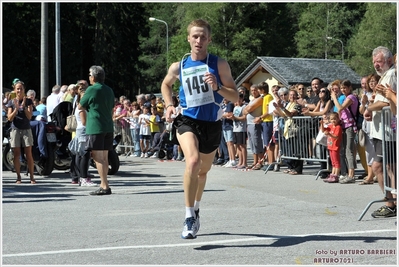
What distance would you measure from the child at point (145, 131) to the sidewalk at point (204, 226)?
950 centimetres

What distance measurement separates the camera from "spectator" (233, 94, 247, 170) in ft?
60.6

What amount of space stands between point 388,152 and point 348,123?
5.30 metres

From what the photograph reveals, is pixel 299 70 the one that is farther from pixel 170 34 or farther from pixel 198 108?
pixel 170 34

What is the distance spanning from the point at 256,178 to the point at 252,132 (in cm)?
225

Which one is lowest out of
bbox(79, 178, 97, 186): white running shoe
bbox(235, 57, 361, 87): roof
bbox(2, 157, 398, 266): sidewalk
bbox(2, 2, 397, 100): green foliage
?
bbox(2, 157, 398, 266): sidewalk

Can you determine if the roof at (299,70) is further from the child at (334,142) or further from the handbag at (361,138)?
the handbag at (361,138)

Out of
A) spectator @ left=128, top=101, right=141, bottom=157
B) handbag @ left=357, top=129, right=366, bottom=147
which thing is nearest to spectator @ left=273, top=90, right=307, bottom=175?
handbag @ left=357, top=129, right=366, bottom=147

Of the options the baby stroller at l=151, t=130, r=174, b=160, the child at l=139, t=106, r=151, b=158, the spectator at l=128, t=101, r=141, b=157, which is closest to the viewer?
the baby stroller at l=151, t=130, r=174, b=160

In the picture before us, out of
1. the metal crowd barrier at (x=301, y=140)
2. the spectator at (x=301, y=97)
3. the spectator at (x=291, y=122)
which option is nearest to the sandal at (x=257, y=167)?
the metal crowd barrier at (x=301, y=140)

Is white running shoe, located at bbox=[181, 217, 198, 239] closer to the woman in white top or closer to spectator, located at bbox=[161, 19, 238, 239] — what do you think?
spectator, located at bbox=[161, 19, 238, 239]

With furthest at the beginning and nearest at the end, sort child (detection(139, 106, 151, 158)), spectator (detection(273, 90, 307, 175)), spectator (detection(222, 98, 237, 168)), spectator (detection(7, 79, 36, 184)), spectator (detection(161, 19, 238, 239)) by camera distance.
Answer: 1. child (detection(139, 106, 151, 158))
2. spectator (detection(222, 98, 237, 168))
3. spectator (detection(273, 90, 307, 175))
4. spectator (detection(7, 79, 36, 184))
5. spectator (detection(161, 19, 238, 239))

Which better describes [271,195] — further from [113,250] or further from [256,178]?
[113,250]

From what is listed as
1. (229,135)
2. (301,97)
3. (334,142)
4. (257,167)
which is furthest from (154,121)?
(334,142)

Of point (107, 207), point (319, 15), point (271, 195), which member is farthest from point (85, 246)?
point (319, 15)
